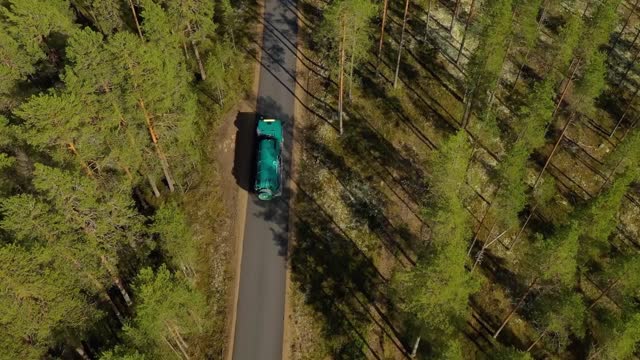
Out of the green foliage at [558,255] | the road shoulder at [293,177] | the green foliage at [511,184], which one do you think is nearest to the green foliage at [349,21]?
the road shoulder at [293,177]

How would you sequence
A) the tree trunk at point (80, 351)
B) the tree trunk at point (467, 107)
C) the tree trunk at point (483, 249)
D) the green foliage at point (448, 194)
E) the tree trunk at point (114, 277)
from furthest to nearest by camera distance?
the tree trunk at point (467, 107) → the tree trunk at point (483, 249) → the tree trunk at point (80, 351) → the tree trunk at point (114, 277) → the green foliage at point (448, 194)

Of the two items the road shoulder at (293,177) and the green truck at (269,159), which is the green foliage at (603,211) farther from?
the green truck at (269,159)

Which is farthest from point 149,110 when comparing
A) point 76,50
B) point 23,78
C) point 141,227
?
point 23,78

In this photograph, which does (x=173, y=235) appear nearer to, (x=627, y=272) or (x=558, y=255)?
(x=558, y=255)

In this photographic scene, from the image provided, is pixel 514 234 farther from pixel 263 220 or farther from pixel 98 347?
pixel 98 347

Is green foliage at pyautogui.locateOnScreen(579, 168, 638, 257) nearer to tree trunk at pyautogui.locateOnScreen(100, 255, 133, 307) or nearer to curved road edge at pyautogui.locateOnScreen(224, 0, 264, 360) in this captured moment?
curved road edge at pyautogui.locateOnScreen(224, 0, 264, 360)

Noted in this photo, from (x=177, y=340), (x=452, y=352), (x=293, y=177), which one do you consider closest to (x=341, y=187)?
(x=293, y=177)
